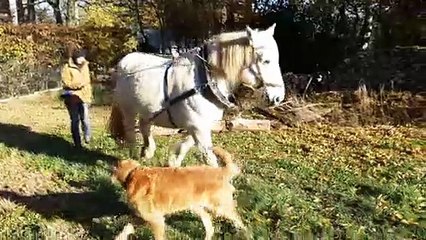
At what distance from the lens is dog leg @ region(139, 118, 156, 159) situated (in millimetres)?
9281

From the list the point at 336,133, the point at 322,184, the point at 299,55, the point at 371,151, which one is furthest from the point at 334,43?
the point at 322,184

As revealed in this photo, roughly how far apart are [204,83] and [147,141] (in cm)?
178

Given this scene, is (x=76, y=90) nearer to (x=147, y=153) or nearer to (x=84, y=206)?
(x=147, y=153)

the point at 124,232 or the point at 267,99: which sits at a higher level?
the point at 267,99

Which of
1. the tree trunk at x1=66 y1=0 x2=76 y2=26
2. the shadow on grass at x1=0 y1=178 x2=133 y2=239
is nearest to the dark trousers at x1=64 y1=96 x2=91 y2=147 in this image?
the shadow on grass at x1=0 y1=178 x2=133 y2=239

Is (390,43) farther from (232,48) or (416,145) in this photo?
(232,48)

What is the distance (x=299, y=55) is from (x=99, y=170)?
10.2m

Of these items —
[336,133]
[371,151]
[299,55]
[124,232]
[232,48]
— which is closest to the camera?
[124,232]

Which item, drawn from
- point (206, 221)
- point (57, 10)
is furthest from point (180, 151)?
point (57, 10)

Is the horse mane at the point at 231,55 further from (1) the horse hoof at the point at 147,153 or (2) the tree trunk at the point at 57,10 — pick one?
(2) the tree trunk at the point at 57,10

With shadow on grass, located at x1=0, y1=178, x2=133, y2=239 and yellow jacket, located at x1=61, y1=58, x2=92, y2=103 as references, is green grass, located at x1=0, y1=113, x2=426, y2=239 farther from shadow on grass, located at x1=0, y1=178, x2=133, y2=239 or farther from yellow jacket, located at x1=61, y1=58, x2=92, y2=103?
yellow jacket, located at x1=61, y1=58, x2=92, y2=103

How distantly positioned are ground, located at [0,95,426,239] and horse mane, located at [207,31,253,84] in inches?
49.6

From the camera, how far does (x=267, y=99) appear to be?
7.80m

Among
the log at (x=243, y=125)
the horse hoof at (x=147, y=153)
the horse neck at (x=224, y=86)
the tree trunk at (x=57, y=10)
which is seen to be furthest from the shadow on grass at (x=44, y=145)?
the tree trunk at (x=57, y=10)
